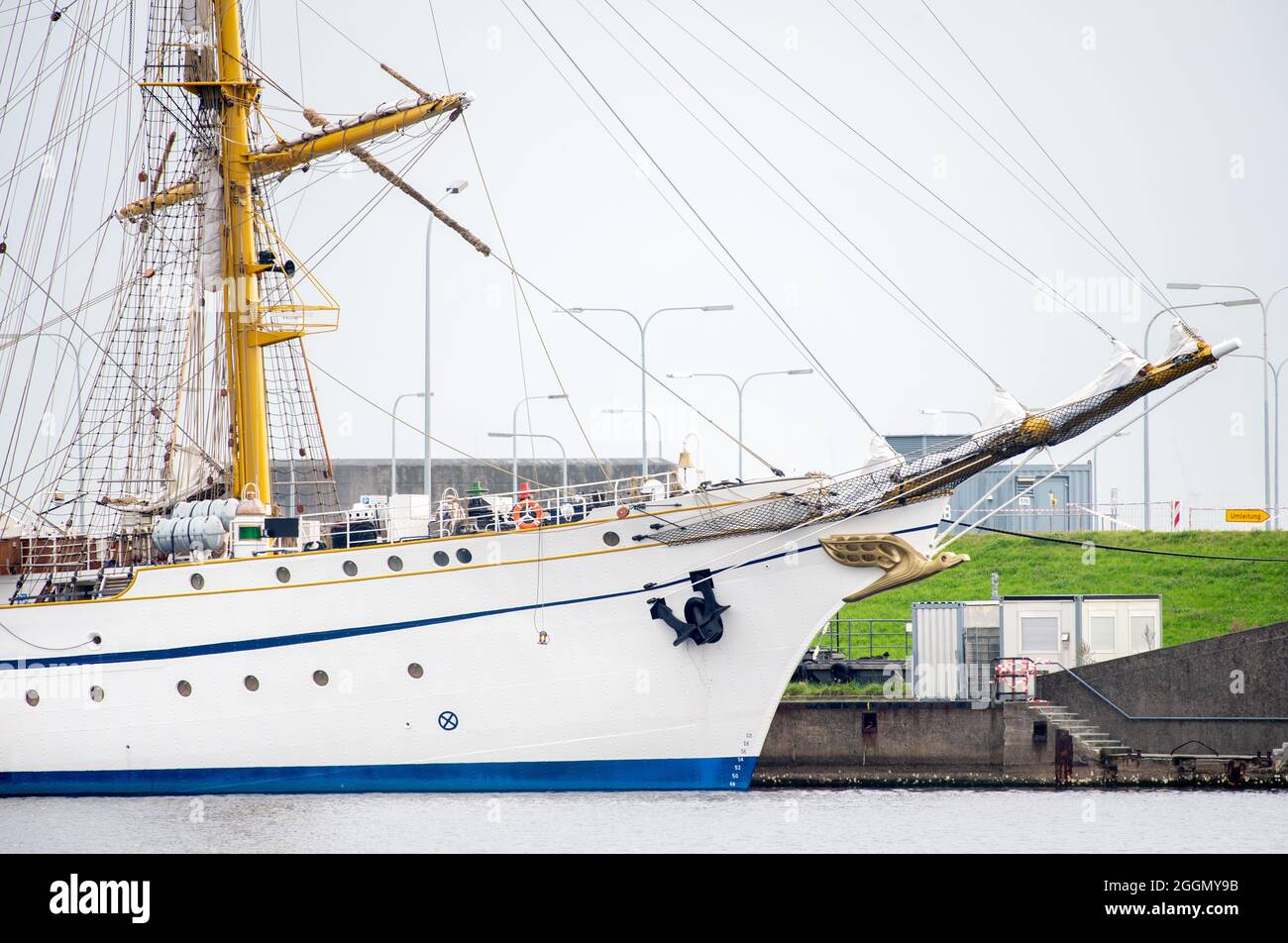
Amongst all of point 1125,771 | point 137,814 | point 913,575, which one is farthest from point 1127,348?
point 137,814

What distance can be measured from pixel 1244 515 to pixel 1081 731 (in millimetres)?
25327

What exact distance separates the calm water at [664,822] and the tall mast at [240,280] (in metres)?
7.52

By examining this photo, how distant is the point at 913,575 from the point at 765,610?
2579 millimetres

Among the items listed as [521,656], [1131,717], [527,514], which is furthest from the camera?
[1131,717]

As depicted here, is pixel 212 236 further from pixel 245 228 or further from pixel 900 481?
pixel 900 481

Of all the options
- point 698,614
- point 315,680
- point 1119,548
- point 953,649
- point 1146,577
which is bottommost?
point 315,680

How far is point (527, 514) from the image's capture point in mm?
34219

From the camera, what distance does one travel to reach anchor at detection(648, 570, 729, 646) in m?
33.4

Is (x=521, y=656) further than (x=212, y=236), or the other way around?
(x=212, y=236)

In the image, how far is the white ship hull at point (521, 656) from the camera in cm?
3362

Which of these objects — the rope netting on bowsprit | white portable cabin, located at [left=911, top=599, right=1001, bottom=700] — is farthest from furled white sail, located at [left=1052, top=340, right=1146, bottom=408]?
white portable cabin, located at [left=911, top=599, right=1001, bottom=700]

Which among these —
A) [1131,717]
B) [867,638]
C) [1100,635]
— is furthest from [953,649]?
[867,638]

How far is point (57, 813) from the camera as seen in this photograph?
3441 cm
